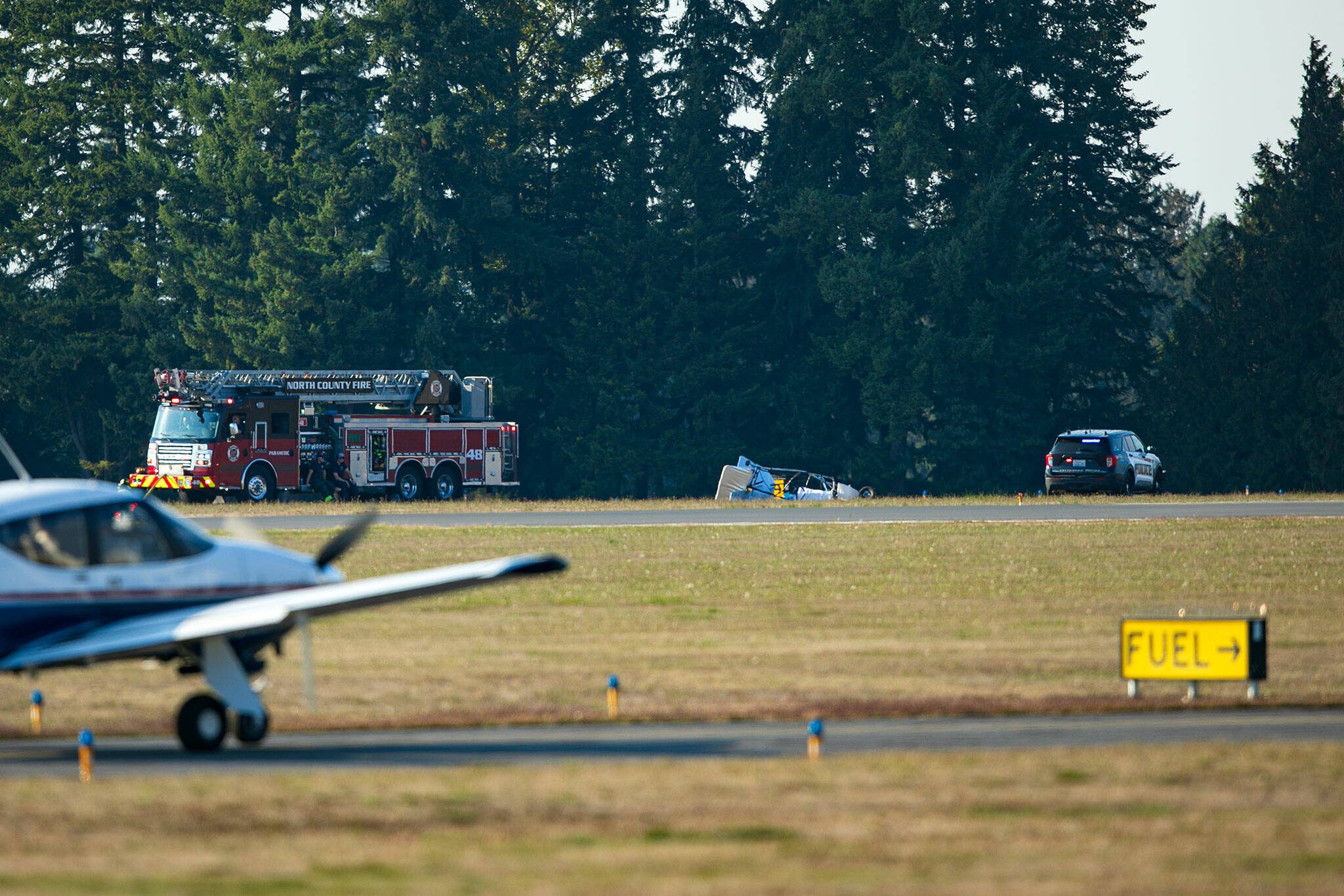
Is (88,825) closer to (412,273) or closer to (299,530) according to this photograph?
(299,530)

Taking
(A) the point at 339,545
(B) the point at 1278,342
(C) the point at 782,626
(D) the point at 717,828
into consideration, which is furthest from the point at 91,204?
(D) the point at 717,828

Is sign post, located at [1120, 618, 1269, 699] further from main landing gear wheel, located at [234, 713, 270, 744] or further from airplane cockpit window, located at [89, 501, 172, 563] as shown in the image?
airplane cockpit window, located at [89, 501, 172, 563]

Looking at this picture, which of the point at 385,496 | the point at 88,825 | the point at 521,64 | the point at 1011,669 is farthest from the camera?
the point at 521,64

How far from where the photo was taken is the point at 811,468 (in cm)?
7750

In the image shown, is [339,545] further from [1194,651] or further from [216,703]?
[1194,651]

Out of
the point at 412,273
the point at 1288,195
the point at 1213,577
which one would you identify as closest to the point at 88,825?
the point at 1213,577

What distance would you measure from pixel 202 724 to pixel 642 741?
4291 millimetres

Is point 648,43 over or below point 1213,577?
over

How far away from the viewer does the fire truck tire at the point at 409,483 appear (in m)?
55.4

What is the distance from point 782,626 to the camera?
27547mm

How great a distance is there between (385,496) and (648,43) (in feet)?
110

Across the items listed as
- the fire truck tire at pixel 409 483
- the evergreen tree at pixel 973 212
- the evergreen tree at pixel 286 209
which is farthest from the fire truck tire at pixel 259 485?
the evergreen tree at pixel 973 212

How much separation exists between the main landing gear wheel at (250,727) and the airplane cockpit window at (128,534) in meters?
1.78

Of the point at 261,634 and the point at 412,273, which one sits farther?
the point at 412,273
